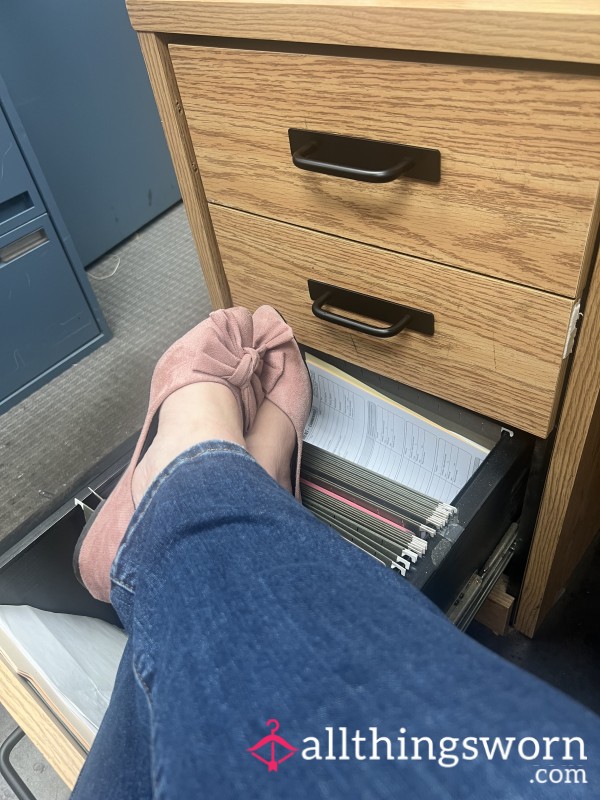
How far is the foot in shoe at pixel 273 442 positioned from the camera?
1.73 ft

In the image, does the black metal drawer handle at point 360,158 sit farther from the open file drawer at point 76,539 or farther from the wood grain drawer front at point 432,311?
the open file drawer at point 76,539

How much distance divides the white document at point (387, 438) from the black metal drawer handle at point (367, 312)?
105 mm

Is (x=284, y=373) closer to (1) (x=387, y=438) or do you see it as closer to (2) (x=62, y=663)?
(1) (x=387, y=438)

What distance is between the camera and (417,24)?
32 centimetres

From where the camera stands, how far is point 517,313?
41 cm

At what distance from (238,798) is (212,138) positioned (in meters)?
0.45

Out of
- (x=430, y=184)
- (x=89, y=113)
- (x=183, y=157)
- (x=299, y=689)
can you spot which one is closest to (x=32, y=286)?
(x=89, y=113)

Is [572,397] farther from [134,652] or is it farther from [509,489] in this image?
[134,652]

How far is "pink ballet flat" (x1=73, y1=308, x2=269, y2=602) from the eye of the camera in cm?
49

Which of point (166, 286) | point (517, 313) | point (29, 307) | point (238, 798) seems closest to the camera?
point (238, 798)

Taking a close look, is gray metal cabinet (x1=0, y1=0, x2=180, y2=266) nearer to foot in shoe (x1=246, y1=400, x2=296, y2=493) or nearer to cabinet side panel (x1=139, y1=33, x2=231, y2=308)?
cabinet side panel (x1=139, y1=33, x2=231, y2=308)

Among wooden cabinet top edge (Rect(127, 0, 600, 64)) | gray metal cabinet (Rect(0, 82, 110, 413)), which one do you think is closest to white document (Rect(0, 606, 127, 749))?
wooden cabinet top edge (Rect(127, 0, 600, 64))

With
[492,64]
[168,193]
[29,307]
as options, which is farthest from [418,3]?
[168,193]

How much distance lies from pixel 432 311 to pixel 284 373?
0.16m
